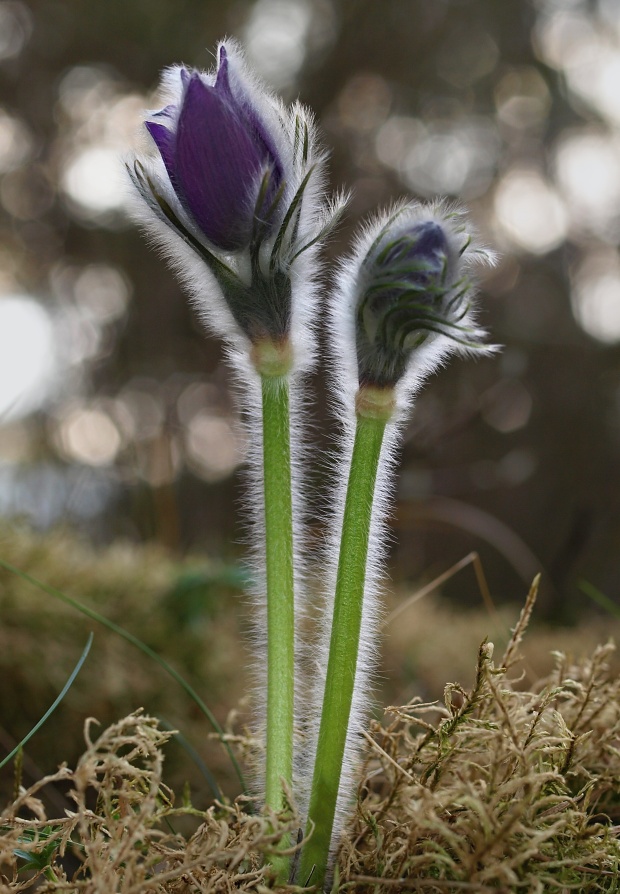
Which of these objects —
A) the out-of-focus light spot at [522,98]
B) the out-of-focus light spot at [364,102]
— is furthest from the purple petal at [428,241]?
the out-of-focus light spot at [522,98]

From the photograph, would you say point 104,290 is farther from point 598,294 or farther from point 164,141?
point 164,141

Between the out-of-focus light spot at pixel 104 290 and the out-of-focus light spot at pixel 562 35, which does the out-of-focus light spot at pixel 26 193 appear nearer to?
the out-of-focus light spot at pixel 104 290

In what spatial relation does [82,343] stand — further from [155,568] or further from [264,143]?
[264,143]

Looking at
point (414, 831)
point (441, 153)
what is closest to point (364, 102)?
point (441, 153)

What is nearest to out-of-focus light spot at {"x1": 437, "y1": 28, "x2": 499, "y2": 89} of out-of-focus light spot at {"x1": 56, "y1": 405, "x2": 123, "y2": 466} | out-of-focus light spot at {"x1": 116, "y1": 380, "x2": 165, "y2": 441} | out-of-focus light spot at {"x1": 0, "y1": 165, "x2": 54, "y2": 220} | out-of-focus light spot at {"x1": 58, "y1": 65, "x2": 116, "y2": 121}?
out-of-focus light spot at {"x1": 58, "y1": 65, "x2": 116, "y2": 121}

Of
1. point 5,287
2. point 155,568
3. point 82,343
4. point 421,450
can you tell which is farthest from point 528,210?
point 155,568

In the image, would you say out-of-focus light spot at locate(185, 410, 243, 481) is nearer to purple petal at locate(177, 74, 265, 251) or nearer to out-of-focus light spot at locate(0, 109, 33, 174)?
out-of-focus light spot at locate(0, 109, 33, 174)
